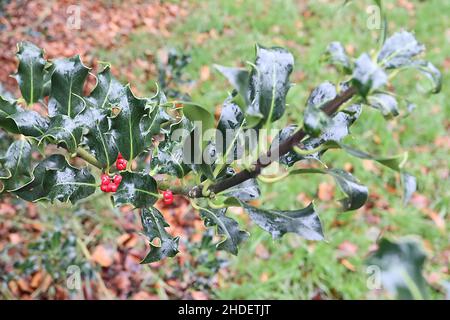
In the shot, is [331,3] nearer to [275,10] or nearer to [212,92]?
[275,10]

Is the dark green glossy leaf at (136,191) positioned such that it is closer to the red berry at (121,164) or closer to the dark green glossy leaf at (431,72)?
the red berry at (121,164)

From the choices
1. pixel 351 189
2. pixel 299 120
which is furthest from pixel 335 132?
pixel 299 120

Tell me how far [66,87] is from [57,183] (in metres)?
0.21

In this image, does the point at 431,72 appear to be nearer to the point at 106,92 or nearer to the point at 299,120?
the point at 106,92

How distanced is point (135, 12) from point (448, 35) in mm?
2500

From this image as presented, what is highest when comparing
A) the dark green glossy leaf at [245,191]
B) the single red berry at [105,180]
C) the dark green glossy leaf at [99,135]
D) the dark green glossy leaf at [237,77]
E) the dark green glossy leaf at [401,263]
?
the dark green glossy leaf at [237,77]

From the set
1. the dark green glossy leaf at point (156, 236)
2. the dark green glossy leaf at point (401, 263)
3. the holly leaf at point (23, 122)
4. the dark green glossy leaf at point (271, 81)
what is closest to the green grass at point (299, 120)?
the dark green glossy leaf at point (156, 236)

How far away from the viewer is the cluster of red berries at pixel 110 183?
0.96m

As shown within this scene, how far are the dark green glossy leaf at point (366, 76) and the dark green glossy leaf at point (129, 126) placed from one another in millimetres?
468

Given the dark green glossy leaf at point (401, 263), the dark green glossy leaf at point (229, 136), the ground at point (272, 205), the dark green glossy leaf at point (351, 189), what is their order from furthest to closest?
1. the ground at point (272, 205)
2. the dark green glossy leaf at point (229, 136)
3. the dark green glossy leaf at point (351, 189)
4. the dark green glossy leaf at point (401, 263)

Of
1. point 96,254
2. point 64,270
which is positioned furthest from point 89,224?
point 64,270

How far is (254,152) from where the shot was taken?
31.9 inches

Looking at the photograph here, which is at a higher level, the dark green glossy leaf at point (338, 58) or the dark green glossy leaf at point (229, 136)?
Answer: the dark green glossy leaf at point (338, 58)

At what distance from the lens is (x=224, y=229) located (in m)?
0.92
